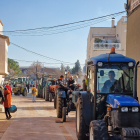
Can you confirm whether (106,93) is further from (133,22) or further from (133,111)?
(133,22)

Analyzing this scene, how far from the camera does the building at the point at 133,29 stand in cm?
1344

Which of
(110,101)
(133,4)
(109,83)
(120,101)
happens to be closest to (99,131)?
(120,101)

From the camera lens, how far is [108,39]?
138 ft

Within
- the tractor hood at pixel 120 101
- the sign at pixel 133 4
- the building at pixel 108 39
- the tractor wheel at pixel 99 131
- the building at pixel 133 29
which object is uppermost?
the building at pixel 108 39

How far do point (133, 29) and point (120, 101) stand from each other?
9.29m

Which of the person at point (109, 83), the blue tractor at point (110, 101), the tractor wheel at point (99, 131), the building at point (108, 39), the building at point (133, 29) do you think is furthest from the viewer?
the building at point (108, 39)

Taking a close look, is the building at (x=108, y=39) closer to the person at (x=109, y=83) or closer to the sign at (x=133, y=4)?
the sign at (x=133, y=4)

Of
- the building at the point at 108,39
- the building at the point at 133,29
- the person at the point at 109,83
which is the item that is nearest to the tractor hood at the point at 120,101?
the person at the point at 109,83

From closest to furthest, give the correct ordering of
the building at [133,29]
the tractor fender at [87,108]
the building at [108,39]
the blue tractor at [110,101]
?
the blue tractor at [110,101] < the tractor fender at [87,108] < the building at [133,29] < the building at [108,39]

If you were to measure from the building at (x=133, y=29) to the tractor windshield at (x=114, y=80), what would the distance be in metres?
6.83

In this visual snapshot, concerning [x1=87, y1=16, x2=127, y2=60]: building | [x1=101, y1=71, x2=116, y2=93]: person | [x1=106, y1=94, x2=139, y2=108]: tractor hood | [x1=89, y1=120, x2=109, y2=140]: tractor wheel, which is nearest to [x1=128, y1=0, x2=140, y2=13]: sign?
[x1=101, y1=71, x2=116, y2=93]: person

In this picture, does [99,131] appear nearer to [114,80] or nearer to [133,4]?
[114,80]

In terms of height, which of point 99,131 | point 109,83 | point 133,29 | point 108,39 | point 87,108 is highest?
point 108,39

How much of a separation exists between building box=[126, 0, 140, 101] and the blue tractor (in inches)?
268
